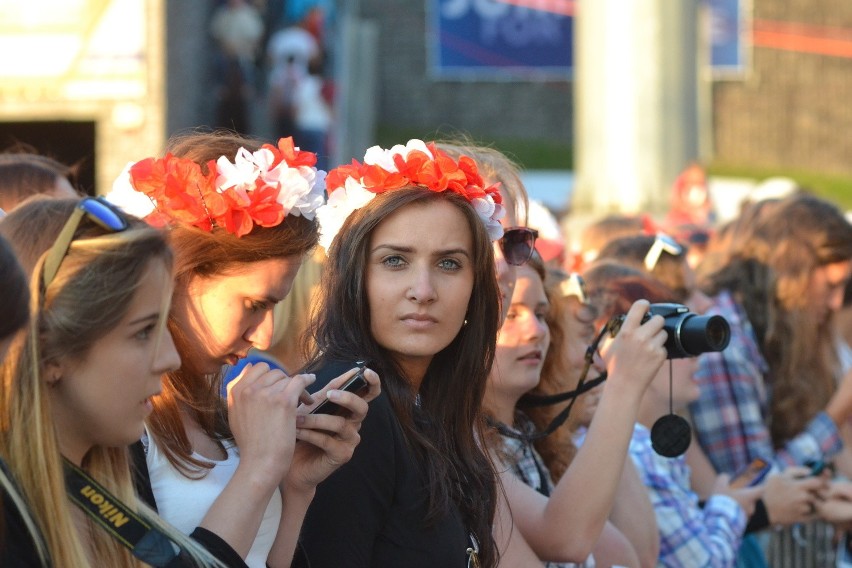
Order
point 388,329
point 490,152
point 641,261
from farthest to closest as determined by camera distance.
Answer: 1. point 641,261
2. point 490,152
3. point 388,329

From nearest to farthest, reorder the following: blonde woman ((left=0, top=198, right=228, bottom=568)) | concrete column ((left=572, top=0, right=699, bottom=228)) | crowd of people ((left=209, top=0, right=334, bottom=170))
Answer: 1. blonde woman ((left=0, top=198, right=228, bottom=568))
2. concrete column ((left=572, top=0, right=699, bottom=228))
3. crowd of people ((left=209, top=0, right=334, bottom=170))

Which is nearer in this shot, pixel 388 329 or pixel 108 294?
pixel 108 294

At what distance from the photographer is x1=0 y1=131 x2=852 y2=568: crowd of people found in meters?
2.06

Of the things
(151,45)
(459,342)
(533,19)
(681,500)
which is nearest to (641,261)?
(681,500)

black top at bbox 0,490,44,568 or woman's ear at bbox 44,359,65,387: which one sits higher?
woman's ear at bbox 44,359,65,387

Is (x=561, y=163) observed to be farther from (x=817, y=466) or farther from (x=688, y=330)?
(x=688, y=330)

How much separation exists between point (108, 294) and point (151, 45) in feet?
22.8

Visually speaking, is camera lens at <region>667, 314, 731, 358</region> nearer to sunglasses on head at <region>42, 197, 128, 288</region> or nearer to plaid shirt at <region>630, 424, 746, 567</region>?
plaid shirt at <region>630, 424, 746, 567</region>

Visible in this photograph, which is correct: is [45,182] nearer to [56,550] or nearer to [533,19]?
[56,550]

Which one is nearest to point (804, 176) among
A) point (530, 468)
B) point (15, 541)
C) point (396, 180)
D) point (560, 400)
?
point (560, 400)

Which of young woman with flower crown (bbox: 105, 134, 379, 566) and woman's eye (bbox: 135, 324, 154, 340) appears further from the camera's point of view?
young woman with flower crown (bbox: 105, 134, 379, 566)

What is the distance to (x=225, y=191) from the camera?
2.62 metres

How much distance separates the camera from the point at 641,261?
184 inches

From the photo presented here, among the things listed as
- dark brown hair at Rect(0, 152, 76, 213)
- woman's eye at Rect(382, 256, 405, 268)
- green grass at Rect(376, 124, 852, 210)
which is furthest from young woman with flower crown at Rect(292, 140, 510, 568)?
green grass at Rect(376, 124, 852, 210)
